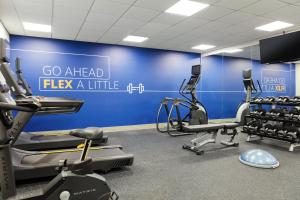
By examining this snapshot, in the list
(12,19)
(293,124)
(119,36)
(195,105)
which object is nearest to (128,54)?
(119,36)

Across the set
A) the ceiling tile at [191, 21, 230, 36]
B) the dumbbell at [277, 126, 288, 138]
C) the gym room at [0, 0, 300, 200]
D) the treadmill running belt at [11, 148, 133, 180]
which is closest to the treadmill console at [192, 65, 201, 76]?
the gym room at [0, 0, 300, 200]

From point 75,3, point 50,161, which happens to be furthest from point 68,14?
point 50,161

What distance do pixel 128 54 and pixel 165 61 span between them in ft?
4.31

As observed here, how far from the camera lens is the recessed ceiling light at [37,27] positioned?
4.36 m

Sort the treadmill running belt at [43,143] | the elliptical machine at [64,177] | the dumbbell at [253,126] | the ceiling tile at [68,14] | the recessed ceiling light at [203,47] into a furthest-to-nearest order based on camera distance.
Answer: the recessed ceiling light at [203,47] < the dumbbell at [253,126] < the treadmill running belt at [43,143] < the ceiling tile at [68,14] < the elliptical machine at [64,177]

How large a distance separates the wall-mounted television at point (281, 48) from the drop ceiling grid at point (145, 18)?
0.91 ft

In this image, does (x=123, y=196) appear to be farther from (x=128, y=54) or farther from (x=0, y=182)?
(x=128, y=54)

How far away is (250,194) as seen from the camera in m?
2.36

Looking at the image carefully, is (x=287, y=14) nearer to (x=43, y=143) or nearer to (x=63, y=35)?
(x=63, y=35)

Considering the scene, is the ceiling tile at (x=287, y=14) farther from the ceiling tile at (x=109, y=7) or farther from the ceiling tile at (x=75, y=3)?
the ceiling tile at (x=75, y=3)

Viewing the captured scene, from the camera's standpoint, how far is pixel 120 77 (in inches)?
251

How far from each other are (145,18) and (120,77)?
8.57 ft

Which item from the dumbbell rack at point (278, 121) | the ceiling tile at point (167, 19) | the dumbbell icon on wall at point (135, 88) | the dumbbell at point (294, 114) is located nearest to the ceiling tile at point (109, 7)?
the ceiling tile at point (167, 19)

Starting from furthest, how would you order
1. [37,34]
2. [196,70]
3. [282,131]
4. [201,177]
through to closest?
[196,70] < [37,34] < [282,131] < [201,177]
